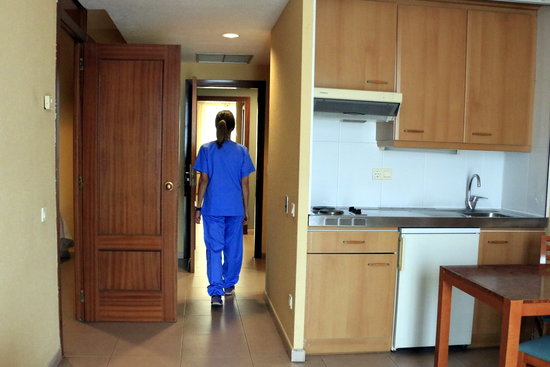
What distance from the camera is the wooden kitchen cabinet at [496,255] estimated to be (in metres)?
3.23

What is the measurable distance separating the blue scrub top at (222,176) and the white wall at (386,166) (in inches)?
34.6

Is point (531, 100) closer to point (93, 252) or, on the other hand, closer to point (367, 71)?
point (367, 71)

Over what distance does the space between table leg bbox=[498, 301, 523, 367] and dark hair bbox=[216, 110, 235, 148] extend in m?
2.68

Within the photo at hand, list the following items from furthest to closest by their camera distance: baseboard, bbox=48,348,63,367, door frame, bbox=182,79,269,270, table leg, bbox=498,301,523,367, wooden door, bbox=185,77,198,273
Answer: door frame, bbox=182,79,269,270, wooden door, bbox=185,77,198,273, baseboard, bbox=48,348,63,367, table leg, bbox=498,301,523,367

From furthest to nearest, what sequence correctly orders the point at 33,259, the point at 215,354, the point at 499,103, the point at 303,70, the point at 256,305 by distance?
the point at 256,305 → the point at 499,103 → the point at 215,354 → the point at 303,70 → the point at 33,259

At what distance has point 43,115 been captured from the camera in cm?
262

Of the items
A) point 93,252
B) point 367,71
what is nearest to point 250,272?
point 93,252

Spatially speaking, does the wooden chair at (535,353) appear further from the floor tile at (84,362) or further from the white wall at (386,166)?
the floor tile at (84,362)

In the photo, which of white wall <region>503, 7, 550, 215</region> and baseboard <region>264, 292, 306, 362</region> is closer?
baseboard <region>264, 292, 306, 362</region>

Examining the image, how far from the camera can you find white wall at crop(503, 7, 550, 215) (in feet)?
10.9

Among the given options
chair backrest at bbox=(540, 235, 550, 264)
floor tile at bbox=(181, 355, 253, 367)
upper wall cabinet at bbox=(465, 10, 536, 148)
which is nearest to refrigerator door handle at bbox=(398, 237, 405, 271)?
chair backrest at bbox=(540, 235, 550, 264)

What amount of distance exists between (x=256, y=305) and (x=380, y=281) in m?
1.40

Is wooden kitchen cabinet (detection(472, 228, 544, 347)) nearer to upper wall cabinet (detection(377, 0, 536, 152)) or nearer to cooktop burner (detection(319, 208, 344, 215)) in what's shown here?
upper wall cabinet (detection(377, 0, 536, 152))

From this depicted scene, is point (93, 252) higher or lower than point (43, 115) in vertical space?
lower
